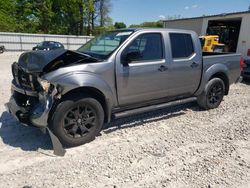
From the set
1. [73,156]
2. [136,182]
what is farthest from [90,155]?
[136,182]

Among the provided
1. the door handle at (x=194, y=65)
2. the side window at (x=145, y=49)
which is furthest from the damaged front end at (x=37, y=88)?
the door handle at (x=194, y=65)

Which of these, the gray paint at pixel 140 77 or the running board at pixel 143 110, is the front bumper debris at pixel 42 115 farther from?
the running board at pixel 143 110

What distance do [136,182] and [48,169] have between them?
1.22 metres

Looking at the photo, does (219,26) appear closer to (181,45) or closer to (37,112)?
(181,45)

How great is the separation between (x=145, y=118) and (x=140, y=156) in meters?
1.65

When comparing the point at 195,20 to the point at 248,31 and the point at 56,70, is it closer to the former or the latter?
the point at 248,31

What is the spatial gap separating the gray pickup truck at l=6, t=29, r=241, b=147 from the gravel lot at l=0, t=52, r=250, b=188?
1.35ft

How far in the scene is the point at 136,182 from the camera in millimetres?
3076

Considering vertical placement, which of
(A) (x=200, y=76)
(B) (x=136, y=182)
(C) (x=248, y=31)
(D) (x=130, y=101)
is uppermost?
(C) (x=248, y=31)

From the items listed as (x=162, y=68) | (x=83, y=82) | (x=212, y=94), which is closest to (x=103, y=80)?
(x=83, y=82)

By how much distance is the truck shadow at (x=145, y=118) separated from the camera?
4.82 meters

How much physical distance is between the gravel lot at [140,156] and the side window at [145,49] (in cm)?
138

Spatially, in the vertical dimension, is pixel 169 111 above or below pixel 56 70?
below

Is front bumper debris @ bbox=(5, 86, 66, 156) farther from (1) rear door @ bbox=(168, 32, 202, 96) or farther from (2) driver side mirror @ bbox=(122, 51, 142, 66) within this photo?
(1) rear door @ bbox=(168, 32, 202, 96)
